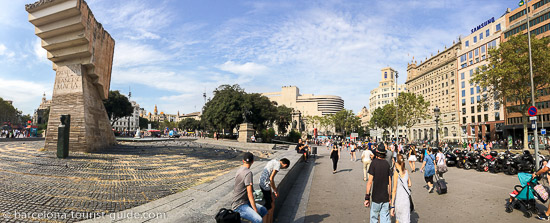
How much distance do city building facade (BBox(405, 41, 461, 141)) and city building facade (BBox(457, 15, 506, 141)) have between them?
11.1 ft

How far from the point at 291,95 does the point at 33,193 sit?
160 metres

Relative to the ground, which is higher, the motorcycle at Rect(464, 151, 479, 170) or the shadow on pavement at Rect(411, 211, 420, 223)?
the motorcycle at Rect(464, 151, 479, 170)

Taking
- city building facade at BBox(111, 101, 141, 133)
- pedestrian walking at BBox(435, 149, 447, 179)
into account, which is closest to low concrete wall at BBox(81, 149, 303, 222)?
pedestrian walking at BBox(435, 149, 447, 179)

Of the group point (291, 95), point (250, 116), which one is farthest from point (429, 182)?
point (291, 95)

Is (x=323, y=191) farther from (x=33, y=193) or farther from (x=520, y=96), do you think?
(x=520, y=96)

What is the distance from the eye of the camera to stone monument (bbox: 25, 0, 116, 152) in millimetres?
14344

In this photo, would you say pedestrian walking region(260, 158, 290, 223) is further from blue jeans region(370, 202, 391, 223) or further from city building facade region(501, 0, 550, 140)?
city building facade region(501, 0, 550, 140)

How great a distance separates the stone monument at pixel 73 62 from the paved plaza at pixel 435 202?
12.9 m

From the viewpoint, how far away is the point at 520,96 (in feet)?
85.2

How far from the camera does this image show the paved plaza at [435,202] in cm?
612

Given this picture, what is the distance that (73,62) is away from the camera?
50.7 ft

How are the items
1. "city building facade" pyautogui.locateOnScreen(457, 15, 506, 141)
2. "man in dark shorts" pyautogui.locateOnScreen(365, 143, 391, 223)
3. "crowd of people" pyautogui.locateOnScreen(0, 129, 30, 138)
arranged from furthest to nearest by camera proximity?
"city building facade" pyautogui.locateOnScreen(457, 15, 506, 141) → "crowd of people" pyautogui.locateOnScreen(0, 129, 30, 138) → "man in dark shorts" pyautogui.locateOnScreen(365, 143, 391, 223)

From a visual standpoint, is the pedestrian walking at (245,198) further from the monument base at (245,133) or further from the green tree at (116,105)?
the green tree at (116,105)

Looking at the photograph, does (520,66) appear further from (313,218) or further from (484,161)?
(313,218)
